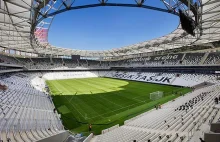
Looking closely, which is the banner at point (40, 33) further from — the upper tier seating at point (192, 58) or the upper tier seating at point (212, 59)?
the upper tier seating at point (212, 59)

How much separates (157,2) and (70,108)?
55.5ft

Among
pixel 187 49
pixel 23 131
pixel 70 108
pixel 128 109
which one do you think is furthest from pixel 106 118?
pixel 187 49

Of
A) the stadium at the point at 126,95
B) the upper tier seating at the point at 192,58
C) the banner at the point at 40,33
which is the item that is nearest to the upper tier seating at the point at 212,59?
the stadium at the point at 126,95

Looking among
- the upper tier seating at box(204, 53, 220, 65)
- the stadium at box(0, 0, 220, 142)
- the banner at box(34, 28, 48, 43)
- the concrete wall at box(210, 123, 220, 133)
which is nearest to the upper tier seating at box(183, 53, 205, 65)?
the stadium at box(0, 0, 220, 142)

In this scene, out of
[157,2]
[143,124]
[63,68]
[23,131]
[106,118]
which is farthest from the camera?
[63,68]

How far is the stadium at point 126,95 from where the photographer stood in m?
11.8

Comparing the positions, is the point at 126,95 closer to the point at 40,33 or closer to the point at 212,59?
the point at 40,33

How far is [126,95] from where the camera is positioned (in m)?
31.7

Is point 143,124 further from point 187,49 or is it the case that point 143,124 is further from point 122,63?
point 122,63

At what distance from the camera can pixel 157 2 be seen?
54.0 ft

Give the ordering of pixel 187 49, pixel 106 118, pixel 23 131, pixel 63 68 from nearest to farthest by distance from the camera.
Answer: pixel 23 131, pixel 106 118, pixel 187 49, pixel 63 68

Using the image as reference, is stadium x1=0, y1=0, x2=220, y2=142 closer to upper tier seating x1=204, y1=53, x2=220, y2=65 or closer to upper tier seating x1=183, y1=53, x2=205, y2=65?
upper tier seating x1=204, y1=53, x2=220, y2=65

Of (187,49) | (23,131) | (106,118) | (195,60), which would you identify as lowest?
(106,118)

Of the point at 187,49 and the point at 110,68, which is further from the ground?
the point at 187,49
